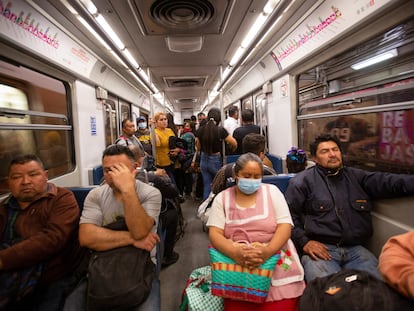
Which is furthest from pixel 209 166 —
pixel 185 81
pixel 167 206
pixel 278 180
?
pixel 185 81

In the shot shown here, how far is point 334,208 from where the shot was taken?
77.4 inches

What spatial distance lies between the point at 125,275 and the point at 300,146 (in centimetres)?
332

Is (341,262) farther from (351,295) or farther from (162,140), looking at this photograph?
(162,140)

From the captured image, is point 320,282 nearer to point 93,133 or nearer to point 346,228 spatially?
point 346,228

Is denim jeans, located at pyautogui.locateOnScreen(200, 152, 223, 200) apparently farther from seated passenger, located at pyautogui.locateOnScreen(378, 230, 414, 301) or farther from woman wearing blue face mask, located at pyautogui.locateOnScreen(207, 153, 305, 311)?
seated passenger, located at pyautogui.locateOnScreen(378, 230, 414, 301)

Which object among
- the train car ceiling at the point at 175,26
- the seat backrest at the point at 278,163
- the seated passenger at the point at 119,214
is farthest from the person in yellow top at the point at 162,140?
the seated passenger at the point at 119,214

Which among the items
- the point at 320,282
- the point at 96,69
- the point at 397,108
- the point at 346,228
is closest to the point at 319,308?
the point at 320,282

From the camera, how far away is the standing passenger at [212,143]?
3652 mm

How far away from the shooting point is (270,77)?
4.54 meters

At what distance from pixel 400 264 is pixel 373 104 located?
4.98 ft

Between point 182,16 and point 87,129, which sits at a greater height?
point 182,16

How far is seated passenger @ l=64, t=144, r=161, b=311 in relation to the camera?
1563mm

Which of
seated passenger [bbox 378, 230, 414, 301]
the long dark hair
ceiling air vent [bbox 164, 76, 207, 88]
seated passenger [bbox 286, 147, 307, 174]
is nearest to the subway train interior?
seated passenger [bbox 286, 147, 307, 174]

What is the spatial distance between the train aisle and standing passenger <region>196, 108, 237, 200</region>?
63cm
